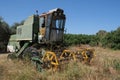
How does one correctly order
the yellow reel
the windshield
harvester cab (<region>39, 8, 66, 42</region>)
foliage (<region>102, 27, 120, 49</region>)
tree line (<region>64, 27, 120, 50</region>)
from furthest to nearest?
tree line (<region>64, 27, 120, 50</region>)
foliage (<region>102, 27, 120, 49</region>)
the windshield
harvester cab (<region>39, 8, 66, 42</region>)
the yellow reel

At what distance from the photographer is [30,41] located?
595 inches

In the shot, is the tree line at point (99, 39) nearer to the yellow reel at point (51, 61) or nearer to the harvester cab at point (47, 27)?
the harvester cab at point (47, 27)

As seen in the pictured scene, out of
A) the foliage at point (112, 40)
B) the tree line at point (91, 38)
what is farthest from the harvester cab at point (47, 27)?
the foliage at point (112, 40)

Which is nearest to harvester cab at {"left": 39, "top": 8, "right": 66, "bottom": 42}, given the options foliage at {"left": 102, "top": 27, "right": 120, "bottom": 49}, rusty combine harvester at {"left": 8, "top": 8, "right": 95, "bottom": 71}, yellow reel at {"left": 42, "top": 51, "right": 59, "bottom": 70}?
rusty combine harvester at {"left": 8, "top": 8, "right": 95, "bottom": 71}

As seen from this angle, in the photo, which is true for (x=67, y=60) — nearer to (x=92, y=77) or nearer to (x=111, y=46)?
(x=92, y=77)

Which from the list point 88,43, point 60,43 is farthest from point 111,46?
point 60,43

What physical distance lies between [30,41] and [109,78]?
801cm

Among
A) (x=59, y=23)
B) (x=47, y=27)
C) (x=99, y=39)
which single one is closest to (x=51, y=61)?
(x=47, y=27)

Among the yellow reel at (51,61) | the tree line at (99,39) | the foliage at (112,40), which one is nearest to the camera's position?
the yellow reel at (51,61)

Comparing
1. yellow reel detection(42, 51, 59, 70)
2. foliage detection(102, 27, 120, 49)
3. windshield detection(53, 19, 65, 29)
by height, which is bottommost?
yellow reel detection(42, 51, 59, 70)

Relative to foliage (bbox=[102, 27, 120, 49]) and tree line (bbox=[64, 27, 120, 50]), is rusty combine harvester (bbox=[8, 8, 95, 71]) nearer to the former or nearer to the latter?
Answer: tree line (bbox=[64, 27, 120, 50])

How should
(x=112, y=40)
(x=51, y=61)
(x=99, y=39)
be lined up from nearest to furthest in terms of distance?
1. (x=51, y=61)
2. (x=112, y=40)
3. (x=99, y=39)

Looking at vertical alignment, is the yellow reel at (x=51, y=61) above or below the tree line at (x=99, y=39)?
below

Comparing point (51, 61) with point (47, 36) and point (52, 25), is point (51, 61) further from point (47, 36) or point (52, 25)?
point (52, 25)
